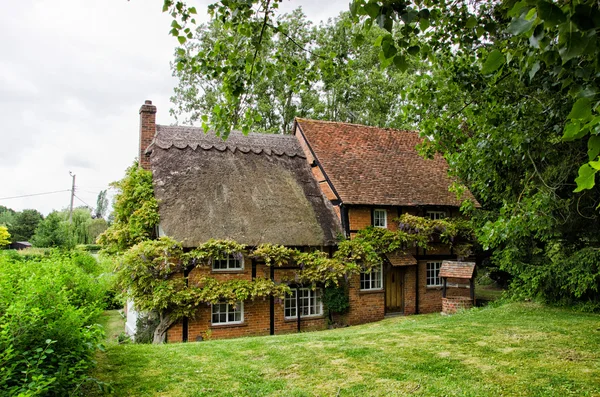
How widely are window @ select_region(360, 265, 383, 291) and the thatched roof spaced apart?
2062 millimetres

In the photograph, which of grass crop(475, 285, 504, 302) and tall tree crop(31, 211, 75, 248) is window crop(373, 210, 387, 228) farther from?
tall tree crop(31, 211, 75, 248)

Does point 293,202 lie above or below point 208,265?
above

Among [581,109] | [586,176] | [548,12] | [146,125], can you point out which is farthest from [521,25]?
[146,125]

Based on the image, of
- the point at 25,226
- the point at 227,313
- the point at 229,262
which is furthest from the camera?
A: the point at 25,226

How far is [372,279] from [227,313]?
5503mm

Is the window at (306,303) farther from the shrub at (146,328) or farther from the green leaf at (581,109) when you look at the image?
the green leaf at (581,109)

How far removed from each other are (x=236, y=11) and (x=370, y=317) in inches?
506

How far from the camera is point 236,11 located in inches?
184

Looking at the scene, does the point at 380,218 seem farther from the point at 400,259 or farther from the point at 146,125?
→ the point at 146,125

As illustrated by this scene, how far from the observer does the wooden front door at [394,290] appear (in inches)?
637

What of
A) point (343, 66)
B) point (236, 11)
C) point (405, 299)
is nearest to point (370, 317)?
point (405, 299)

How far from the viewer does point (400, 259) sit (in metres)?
15.9

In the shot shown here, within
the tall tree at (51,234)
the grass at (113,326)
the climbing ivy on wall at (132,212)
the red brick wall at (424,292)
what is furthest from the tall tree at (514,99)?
the tall tree at (51,234)

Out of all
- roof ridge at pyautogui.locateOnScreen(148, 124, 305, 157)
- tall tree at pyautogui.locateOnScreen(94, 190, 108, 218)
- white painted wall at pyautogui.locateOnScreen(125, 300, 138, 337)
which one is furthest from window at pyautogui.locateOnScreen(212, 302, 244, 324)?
tall tree at pyautogui.locateOnScreen(94, 190, 108, 218)
